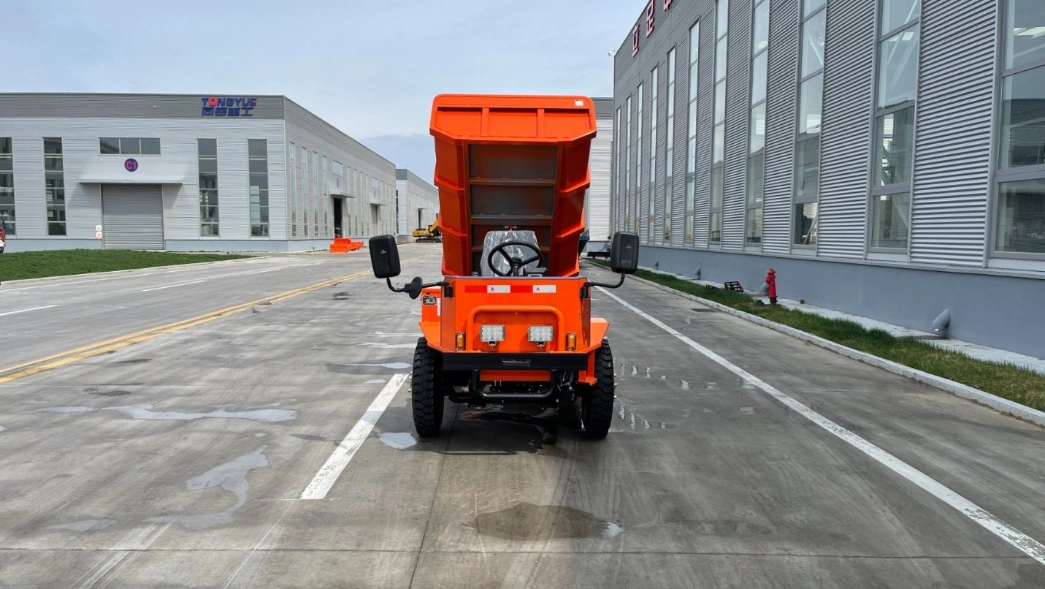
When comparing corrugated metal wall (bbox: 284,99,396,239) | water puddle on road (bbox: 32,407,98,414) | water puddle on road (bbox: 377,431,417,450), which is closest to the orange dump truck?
water puddle on road (bbox: 377,431,417,450)

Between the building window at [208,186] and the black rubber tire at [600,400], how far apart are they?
59508 mm

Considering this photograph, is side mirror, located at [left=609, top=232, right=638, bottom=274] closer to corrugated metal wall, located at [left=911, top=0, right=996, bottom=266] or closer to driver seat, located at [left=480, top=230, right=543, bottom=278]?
driver seat, located at [left=480, top=230, right=543, bottom=278]

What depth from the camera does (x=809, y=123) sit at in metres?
19.8

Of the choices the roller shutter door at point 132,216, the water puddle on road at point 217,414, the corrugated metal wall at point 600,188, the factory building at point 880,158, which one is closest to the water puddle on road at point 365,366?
the water puddle on road at point 217,414

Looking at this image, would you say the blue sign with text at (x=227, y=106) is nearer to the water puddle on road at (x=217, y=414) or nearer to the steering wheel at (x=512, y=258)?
the water puddle on road at (x=217, y=414)

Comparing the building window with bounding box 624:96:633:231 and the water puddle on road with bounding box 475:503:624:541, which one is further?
the building window with bounding box 624:96:633:231

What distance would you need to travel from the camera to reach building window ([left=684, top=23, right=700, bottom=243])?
104 ft

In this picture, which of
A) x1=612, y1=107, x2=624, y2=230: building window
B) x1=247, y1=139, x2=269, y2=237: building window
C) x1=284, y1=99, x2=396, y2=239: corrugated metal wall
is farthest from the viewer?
x1=284, y1=99, x2=396, y2=239: corrugated metal wall

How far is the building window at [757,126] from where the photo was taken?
23250 mm

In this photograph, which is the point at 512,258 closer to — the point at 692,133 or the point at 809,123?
the point at 809,123

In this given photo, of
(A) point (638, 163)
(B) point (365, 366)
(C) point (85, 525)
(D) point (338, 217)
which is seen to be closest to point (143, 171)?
(D) point (338, 217)

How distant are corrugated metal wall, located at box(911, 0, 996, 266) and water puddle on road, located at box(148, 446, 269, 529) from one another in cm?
1137

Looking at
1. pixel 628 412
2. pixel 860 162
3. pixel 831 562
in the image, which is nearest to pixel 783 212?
pixel 860 162

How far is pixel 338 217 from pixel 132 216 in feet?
91.5
